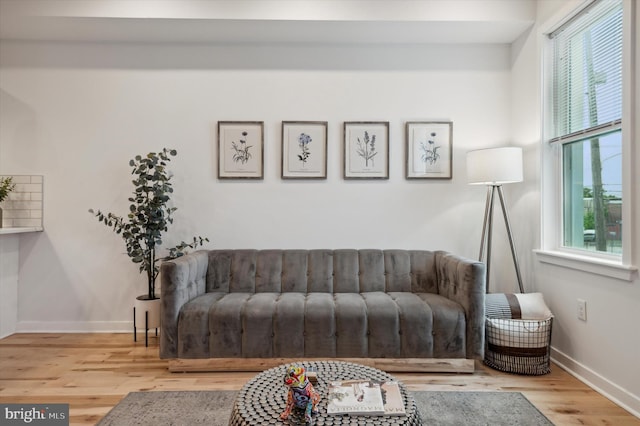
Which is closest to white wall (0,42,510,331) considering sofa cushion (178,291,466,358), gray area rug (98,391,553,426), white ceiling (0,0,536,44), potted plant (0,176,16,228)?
potted plant (0,176,16,228)

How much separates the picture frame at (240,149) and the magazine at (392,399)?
233cm

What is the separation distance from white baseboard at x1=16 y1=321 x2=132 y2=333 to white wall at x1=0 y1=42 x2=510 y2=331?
0.01 metres

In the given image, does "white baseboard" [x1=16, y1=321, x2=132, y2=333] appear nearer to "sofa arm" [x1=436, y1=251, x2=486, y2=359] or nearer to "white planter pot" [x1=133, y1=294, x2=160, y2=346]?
"white planter pot" [x1=133, y1=294, x2=160, y2=346]

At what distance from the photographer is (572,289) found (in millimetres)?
2572

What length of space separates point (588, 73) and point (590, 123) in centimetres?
36

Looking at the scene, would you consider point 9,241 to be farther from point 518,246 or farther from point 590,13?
point 590,13

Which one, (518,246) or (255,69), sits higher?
(255,69)

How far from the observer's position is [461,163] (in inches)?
135

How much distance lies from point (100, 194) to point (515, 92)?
3913 mm

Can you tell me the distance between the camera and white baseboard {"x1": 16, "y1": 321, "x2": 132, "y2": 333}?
3355mm

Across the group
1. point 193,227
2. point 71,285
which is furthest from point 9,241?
point 193,227

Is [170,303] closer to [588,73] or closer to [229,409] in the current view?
[229,409]

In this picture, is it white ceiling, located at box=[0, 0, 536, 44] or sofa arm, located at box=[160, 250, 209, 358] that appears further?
white ceiling, located at box=[0, 0, 536, 44]

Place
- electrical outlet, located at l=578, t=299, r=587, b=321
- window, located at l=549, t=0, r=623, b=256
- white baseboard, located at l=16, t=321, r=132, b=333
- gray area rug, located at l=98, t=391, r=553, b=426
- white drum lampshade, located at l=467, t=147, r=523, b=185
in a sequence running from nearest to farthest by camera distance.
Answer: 1. gray area rug, located at l=98, t=391, r=553, b=426
2. window, located at l=549, t=0, r=623, b=256
3. electrical outlet, located at l=578, t=299, r=587, b=321
4. white drum lampshade, located at l=467, t=147, r=523, b=185
5. white baseboard, located at l=16, t=321, r=132, b=333
